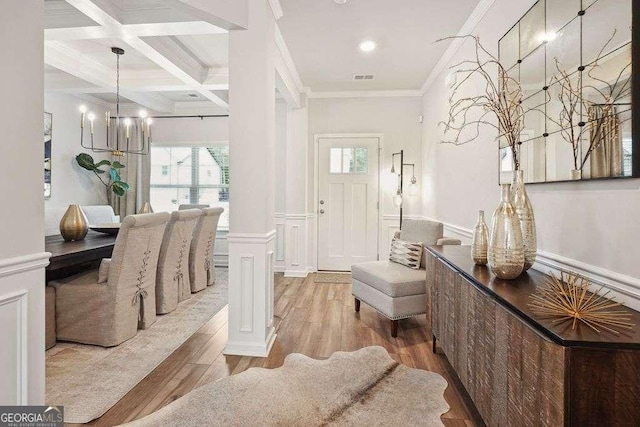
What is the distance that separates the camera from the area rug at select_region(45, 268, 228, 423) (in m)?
1.93

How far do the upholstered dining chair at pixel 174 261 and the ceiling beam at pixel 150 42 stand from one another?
160cm

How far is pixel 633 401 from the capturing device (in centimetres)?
97

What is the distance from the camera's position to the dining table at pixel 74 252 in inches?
102

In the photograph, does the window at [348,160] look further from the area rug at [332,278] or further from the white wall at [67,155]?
the white wall at [67,155]

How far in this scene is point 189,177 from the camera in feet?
19.8

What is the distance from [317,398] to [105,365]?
1.48 m

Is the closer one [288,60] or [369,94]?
[288,60]

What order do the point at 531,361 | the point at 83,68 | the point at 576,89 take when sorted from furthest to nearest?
the point at 83,68 < the point at 576,89 < the point at 531,361

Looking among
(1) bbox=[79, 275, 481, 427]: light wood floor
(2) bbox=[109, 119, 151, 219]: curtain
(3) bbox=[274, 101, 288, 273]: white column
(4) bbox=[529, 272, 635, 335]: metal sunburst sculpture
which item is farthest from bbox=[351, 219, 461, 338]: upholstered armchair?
(2) bbox=[109, 119, 151, 219]: curtain

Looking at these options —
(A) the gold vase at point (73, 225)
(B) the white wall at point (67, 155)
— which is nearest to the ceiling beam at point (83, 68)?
(B) the white wall at point (67, 155)

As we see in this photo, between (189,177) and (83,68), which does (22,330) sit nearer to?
(83,68)

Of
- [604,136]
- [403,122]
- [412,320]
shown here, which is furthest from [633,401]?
[403,122]

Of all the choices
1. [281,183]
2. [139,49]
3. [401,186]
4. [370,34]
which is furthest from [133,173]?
[370,34]

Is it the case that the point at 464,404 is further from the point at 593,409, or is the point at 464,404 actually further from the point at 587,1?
the point at 587,1
